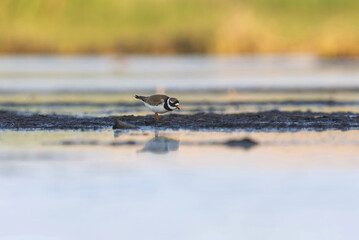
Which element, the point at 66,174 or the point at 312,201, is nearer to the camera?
the point at 312,201

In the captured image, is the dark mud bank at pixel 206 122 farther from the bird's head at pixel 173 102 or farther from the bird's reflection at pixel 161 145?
the bird's reflection at pixel 161 145

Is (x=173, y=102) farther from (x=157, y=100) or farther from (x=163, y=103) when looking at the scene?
(x=157, y=100)

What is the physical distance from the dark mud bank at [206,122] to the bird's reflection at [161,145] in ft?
6.61

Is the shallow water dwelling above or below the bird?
below

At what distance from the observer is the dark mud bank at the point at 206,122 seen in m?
18.4

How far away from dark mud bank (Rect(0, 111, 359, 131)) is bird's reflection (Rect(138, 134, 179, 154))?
2015 millimetres

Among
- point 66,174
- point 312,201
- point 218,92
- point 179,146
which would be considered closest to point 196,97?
point 218,92

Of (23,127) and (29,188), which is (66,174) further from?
(23,127)

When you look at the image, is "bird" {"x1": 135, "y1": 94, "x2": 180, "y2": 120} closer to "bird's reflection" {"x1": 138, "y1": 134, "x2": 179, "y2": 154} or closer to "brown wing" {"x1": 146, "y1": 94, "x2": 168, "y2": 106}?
"brown wing" {"x1": 146, "y1": 94, "x2": 168, "y2": 106}

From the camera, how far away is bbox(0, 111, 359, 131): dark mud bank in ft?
Result: 60.2

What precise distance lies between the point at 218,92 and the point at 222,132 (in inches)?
656

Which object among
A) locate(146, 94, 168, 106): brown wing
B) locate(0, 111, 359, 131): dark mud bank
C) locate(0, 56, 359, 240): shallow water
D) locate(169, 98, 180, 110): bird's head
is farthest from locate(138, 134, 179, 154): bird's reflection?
locate(0, 111, 359, 131): dark mud bank

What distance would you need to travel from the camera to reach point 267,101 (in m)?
27.8

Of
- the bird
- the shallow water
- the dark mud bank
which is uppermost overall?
the bird
